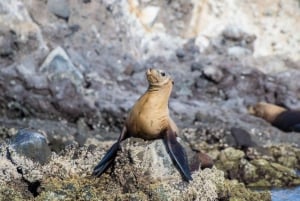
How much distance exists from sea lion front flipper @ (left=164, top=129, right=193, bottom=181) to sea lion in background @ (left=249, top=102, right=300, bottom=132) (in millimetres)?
9231

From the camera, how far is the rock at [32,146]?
7773 mm

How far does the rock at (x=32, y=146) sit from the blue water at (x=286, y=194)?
3.55 meters

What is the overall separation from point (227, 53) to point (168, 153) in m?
12.6

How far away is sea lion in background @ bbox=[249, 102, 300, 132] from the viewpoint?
16938 millimetres

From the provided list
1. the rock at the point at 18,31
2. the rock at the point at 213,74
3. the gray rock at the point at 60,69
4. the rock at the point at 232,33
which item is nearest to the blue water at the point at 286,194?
the gray rock at the point at 60,69

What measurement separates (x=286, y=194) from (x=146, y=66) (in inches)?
306

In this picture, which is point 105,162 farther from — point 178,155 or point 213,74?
point 213,74

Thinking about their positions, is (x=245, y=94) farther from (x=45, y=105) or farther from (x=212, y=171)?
(x=212, y=171)

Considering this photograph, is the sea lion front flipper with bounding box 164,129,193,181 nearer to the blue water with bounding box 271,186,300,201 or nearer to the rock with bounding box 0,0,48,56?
the blue water with bounding box 271,186,300,201

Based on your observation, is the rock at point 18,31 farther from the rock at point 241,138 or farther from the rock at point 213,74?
the rock at point 241,138

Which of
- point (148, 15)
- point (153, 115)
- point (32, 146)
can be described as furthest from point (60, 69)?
point (32, 146)

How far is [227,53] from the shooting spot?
2012cm

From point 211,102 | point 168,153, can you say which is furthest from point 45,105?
point 168,153

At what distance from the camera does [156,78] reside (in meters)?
8.39
